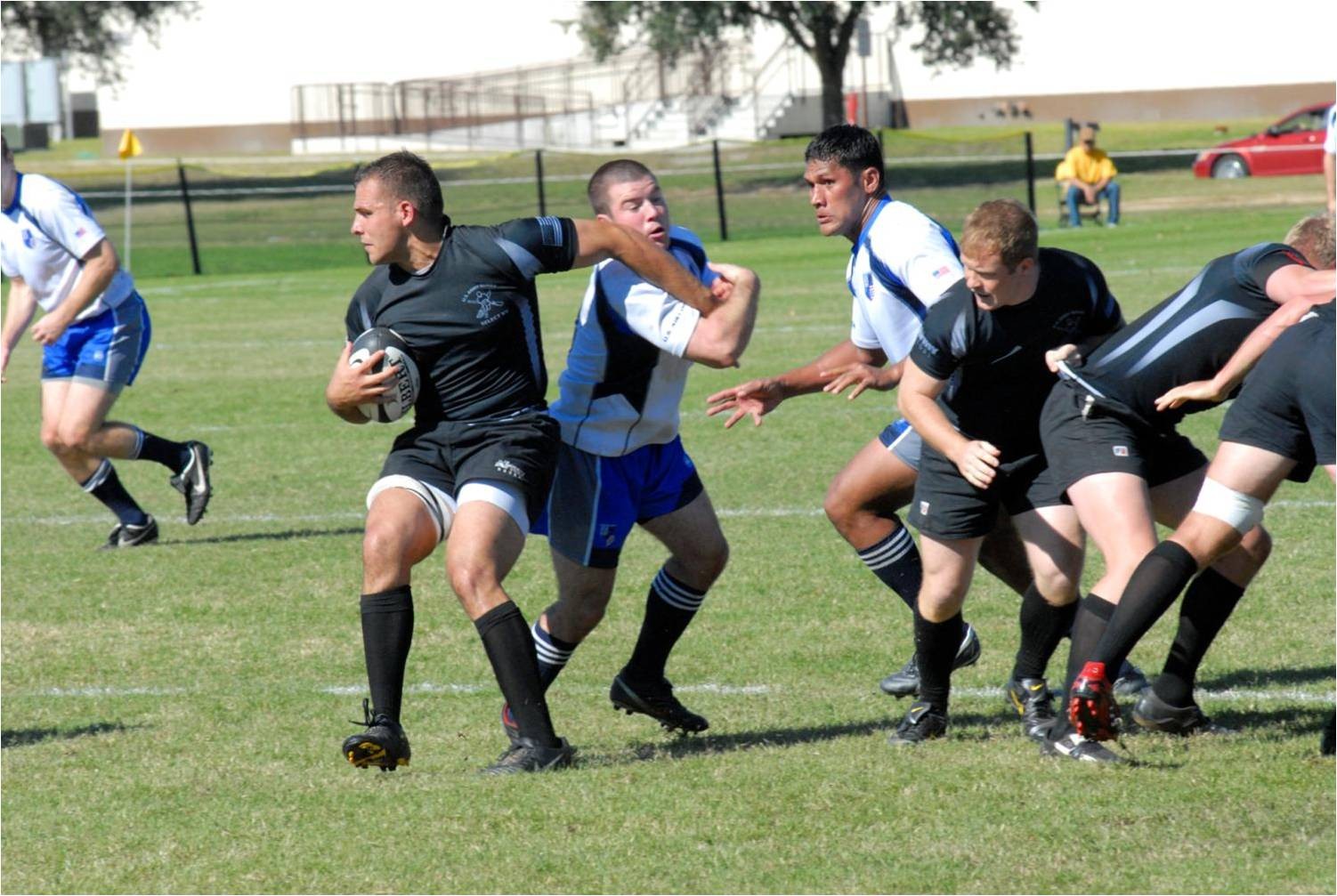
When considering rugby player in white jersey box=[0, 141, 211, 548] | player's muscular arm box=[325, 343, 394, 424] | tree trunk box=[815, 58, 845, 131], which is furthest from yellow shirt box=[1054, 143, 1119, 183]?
player's muscular arm box=[325, 343, 394, 424]

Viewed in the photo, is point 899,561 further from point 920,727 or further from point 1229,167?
point 1229,167

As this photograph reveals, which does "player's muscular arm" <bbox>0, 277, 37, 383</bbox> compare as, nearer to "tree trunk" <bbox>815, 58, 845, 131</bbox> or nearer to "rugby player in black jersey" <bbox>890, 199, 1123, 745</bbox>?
"rugby player in black jersey" <bbox>890, 199, 1123, 745</bbox>

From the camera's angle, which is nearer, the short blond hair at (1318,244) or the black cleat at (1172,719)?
the short blond hair at (1318,244)

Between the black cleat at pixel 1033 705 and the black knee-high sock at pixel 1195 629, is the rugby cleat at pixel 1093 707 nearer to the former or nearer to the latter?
the black cleat at pixel 1033 705

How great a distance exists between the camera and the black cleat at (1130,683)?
634 cm

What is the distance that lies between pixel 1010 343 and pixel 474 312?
64.8 inches

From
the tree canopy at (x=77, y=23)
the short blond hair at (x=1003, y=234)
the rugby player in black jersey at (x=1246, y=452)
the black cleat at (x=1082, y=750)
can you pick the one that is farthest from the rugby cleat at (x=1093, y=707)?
the tree canopy at (x=77, y=23)

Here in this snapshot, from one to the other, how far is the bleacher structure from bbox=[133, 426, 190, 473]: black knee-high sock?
143ft

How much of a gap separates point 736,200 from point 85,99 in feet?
157

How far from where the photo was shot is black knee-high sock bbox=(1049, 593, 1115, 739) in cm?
553

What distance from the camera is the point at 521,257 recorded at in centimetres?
577

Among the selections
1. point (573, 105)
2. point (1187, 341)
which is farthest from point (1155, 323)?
point (573, 105)

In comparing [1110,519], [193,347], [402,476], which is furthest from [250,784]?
[193,347]

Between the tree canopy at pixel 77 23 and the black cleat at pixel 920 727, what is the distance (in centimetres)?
4504
